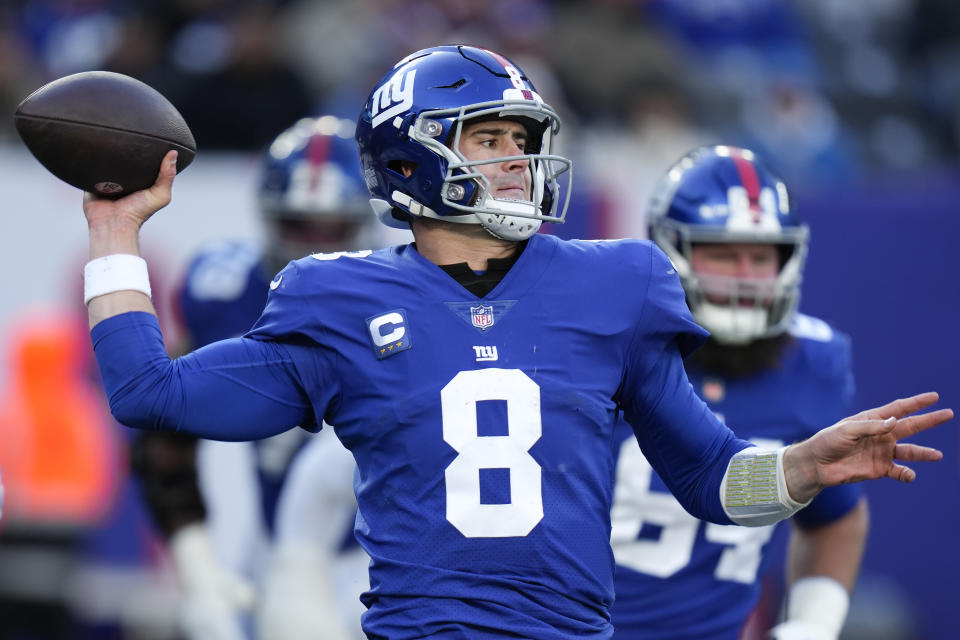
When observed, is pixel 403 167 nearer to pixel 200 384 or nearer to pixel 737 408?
pixel 200 384

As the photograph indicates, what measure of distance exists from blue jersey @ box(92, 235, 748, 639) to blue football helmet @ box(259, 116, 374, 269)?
2.42 m

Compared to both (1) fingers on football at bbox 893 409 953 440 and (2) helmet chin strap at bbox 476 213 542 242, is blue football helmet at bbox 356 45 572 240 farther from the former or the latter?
(1) fingers on football at bbox 893 409 953 440

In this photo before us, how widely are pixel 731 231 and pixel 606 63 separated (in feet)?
15.4

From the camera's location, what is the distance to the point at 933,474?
6695mm

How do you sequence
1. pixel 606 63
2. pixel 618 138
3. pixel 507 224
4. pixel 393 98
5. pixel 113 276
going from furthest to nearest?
1. pixel 606 63
2. pixel 618 138
3. pixel 393 98
4. pixel 507 224
5. pixel 113 276

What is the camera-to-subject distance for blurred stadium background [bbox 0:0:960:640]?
6762mm

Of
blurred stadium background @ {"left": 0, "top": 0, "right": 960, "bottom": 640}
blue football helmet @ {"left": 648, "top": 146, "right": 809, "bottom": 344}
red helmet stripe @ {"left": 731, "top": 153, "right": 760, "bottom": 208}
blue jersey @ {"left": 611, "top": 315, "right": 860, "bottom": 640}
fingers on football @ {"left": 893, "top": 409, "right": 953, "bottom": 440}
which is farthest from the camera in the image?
blurred stadium background @ {"left": 0, "top": 0, "right": 960, "bottom": 640}

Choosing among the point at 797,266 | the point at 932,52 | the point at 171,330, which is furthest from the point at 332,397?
the point at 932,52

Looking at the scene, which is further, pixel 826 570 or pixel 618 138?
pixel 618 138


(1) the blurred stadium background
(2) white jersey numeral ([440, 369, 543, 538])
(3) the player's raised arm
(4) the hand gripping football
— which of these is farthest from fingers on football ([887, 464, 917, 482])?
(1) the blurred stadium background

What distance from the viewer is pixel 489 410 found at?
2.71 metres

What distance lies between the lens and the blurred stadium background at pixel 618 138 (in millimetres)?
6762

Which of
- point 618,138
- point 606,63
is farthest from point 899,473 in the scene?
point 606,63

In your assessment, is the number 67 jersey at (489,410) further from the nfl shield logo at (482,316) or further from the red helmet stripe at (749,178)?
the red helmet stripe at (749,178)
